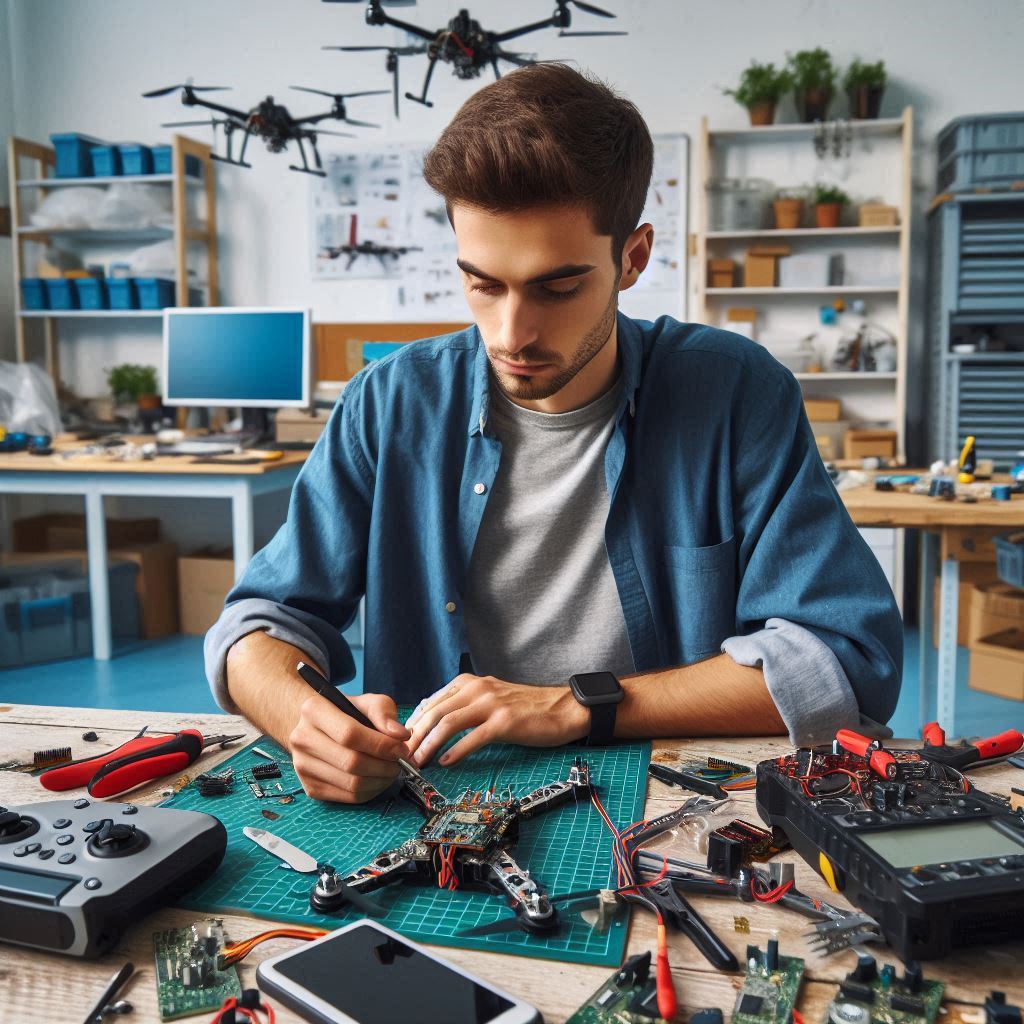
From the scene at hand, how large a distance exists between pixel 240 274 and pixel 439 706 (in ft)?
14.9

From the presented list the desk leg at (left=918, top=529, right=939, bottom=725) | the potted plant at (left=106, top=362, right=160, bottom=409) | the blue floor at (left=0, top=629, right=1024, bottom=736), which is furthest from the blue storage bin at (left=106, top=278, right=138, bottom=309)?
the desk leg at (left=918, top=529, right=939, bottom=725)

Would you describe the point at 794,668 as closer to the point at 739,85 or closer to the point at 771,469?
the point at 771,469

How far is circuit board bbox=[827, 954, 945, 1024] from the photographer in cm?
52

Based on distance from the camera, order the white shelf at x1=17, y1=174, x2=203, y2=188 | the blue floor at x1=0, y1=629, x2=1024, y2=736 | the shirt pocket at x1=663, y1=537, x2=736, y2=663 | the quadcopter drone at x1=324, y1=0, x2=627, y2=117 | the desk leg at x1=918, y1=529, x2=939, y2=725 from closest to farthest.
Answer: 1. the shirt pocket at x1=663, y1=537, x2=736, y2=663
2. the desk leg at x1=918, y1=529, x2=939, y2=725
3. the blue floor at x1=0, y1=629, x2=1024, y2=736
4. the quadcopter drone at x1=324, y1=0, x2=627, y2=117
5. the white shelf at x1=17, y1=174, x2=203, y2=188

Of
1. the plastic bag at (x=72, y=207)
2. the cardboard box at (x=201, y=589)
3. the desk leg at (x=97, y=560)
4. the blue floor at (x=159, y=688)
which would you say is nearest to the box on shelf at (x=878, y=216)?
the blue floor at (x=159, y=688)

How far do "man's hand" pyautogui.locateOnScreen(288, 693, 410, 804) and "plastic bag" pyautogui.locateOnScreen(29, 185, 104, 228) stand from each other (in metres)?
4.66

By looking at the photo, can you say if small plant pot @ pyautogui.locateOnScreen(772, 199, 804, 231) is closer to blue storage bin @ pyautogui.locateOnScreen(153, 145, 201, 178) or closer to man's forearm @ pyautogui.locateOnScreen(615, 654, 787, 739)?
blue storage bin @ pyautogui.locateOnScreen(153, 145, 201, 178)

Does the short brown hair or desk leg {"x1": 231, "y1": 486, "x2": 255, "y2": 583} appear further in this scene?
desk leg {"x1": 231, "y1": 486, "x2": 255, "y2": 583}

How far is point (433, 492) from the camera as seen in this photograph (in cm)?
124

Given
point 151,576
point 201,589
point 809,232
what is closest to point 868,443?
point 809,232

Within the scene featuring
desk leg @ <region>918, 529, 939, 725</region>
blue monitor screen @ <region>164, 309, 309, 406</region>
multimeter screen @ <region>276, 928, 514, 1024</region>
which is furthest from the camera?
blue monitor screen @ <region>164, 309, 309, 406</region>

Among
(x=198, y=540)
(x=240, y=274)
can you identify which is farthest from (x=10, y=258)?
(x=198, y=540)

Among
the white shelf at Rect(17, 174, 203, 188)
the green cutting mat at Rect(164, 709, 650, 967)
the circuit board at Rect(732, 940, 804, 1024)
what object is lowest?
the green cutting mat at Rect(164, 709, 650, 967)

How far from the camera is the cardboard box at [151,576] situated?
4.08m
